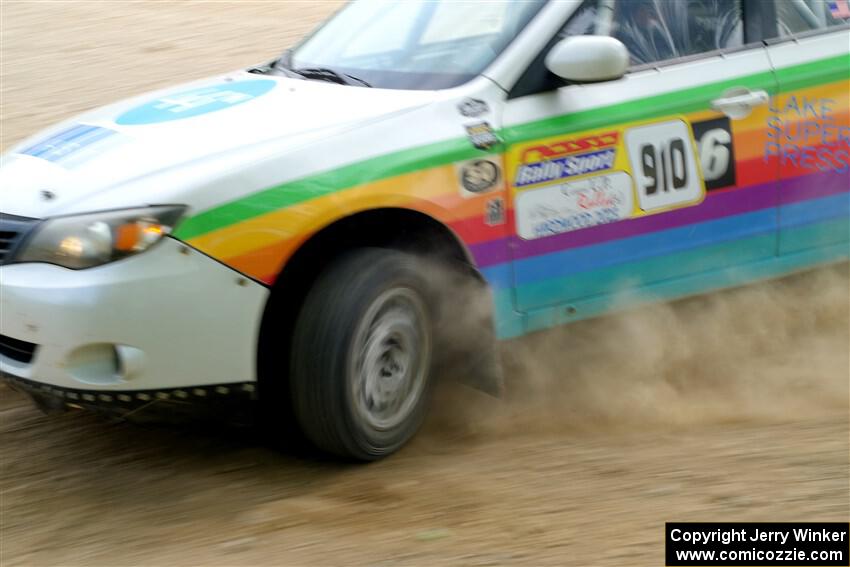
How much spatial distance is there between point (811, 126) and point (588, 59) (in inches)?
52.9

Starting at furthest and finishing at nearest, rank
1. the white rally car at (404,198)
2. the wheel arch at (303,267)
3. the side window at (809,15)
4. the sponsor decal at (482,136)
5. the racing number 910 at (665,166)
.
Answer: the side window at (809,15)
the racing number 910 at (665,166)
the sponsor decal at (482,136)
the wheel arch at (303,267)
the white rally car at (404,198)

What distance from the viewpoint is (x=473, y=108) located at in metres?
4.40

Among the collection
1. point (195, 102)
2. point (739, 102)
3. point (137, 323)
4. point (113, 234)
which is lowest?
point (137, 323)

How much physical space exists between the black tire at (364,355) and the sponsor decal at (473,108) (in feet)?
1.89

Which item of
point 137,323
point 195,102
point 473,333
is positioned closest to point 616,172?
point 473,333

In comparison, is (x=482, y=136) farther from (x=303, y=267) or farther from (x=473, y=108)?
(x=303, y=267)

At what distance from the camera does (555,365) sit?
510cm

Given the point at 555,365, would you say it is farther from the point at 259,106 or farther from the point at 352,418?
the point at 259,106

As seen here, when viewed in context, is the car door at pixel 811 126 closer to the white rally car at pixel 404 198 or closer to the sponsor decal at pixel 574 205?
the white rally car at pixel 404 198

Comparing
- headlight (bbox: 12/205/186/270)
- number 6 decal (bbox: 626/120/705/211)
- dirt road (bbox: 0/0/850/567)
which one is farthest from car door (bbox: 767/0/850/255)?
headlight (bbox: 12/205/186/270)

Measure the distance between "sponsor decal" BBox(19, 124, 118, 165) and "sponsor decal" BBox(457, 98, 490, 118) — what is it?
1.25m

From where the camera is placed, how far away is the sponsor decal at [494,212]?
438 centimetres

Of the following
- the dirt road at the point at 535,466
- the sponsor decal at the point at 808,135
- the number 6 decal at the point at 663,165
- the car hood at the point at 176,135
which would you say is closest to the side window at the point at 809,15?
the sponsor decal at the point at 808,135

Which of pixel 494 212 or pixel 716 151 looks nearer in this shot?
pixel 494 212
